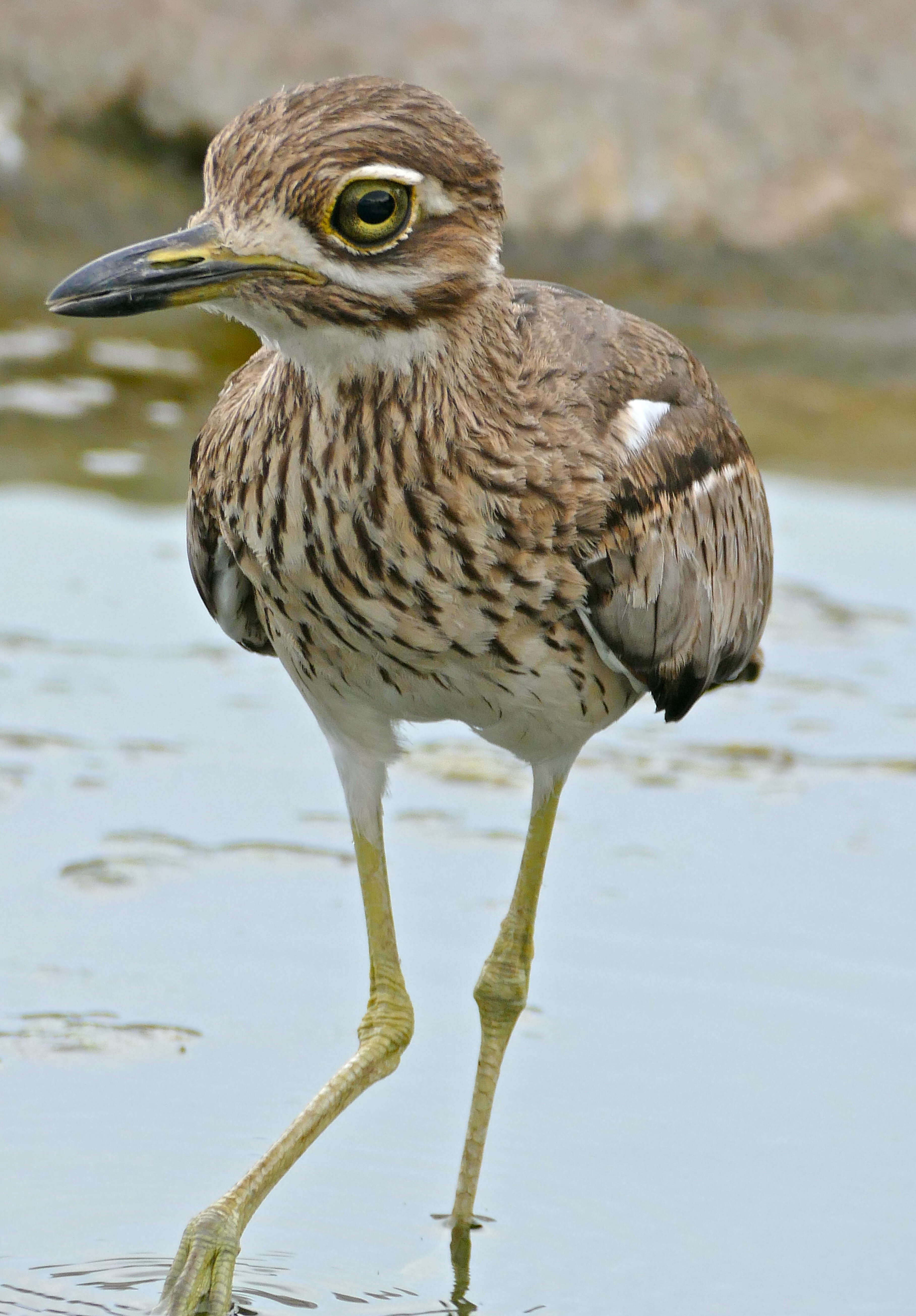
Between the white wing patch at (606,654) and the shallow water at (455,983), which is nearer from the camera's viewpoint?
the white wing patch at (606,654)

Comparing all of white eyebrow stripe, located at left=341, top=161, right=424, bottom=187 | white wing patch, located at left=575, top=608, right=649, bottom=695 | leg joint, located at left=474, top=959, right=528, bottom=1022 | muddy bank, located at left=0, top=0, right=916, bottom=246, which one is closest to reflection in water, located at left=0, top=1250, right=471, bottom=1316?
leg joint, located at left=474, top=959, right=528, bottom=1022

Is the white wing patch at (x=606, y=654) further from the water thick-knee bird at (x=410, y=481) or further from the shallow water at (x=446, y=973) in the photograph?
the shallow water at (x=446, y=973)

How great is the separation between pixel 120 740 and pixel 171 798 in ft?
1.66

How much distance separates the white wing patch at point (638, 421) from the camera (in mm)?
4730

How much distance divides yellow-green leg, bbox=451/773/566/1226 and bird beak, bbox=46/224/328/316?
178cm

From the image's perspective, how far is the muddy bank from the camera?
12.8 meters

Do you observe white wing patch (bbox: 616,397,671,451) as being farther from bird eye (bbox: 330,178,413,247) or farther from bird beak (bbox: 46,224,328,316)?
bird beak (bbox: 46,224,328,316)

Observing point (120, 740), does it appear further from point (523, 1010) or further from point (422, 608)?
point (422, 608)

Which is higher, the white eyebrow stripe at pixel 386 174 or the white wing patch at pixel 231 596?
the white eyebrow stripe at pixel 386 174

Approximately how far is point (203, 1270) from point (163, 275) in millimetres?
2109

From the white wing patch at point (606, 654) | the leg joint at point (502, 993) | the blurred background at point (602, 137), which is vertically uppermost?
the blurred background at point (602, 137)

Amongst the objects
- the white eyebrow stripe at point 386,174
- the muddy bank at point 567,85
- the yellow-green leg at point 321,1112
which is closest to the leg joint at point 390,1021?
the yellow-green leg at point 321,1112

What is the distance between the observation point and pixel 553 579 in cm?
446

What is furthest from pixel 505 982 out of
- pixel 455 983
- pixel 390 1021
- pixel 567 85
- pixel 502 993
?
pixel 567 85
